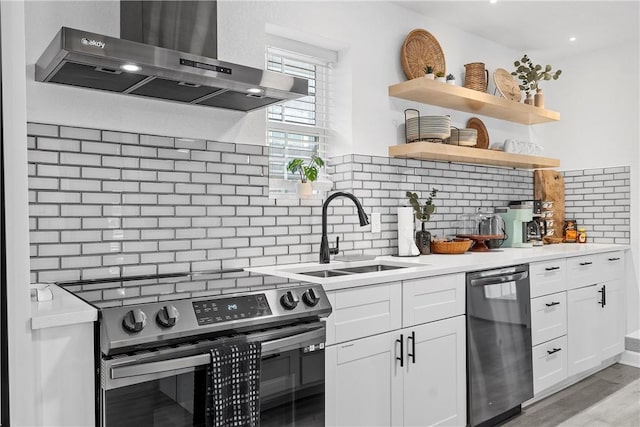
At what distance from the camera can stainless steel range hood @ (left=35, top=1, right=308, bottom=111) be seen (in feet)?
5.55

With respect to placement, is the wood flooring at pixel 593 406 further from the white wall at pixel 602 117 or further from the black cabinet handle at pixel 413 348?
the black cabinet handle at pixel 413 348

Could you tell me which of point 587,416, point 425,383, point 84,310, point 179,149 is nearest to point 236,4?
point 179,149

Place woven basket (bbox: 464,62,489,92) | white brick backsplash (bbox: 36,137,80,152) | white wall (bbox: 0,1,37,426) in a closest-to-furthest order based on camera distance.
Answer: white wall (bbox: 0,1,37,426), white brick backsplash (bbox: 36,137,80,152), woven basket (bbox: 464,62,489,92)

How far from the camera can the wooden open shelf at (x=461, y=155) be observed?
10.2 feet

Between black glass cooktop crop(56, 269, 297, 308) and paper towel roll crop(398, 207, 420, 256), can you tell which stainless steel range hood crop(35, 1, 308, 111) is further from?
paper towel roll crop(398, 207, 420, 256)

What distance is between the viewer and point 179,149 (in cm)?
235

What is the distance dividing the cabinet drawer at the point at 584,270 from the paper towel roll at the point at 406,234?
1107 mm

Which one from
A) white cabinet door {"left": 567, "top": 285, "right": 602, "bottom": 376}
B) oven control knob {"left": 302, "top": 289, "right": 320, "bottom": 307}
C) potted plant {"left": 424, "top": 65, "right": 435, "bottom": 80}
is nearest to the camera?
oven control knob {"left": 302, "top": 289, "right": 320, "bottom": 307}

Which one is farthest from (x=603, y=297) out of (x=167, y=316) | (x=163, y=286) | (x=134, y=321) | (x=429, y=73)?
(x=134, y=321)

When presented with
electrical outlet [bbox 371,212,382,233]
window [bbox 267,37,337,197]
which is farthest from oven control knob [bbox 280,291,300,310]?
electrical outlet [bbox 371,212,382,233]

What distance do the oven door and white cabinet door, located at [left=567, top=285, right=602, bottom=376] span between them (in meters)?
2.22

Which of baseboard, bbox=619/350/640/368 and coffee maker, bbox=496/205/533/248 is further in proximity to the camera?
baseboard, bbox=619/350/640/368

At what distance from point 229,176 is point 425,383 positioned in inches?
53.9

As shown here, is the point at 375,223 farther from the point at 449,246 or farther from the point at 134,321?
the point at 134,321
